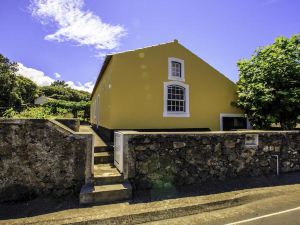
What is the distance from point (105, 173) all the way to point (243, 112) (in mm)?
10807

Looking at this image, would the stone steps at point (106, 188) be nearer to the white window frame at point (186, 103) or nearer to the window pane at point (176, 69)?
the white window frame at point (186, 103)

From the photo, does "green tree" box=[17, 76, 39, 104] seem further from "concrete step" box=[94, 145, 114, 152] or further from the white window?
"concrete step" box=[94, 145, 114, 152]

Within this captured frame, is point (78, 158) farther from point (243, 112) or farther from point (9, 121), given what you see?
point (243, 112)

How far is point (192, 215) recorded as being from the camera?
19.1 feet

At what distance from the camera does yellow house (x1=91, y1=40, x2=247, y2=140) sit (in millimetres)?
12023

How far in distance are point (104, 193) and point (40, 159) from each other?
1994 millimetres

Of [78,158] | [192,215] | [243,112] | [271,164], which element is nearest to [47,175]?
[78,158]

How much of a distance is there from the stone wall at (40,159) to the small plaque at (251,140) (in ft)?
18.1

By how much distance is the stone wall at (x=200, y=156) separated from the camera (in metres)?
7.46

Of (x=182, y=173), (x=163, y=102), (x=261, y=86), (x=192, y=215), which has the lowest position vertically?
(x=192, y=215)

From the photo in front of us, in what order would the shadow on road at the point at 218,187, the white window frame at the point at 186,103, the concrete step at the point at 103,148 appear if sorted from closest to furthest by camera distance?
the shadow on road at the point at 218,187 → the concrete step at the point at 103,148 → the white window frame at the point at 186,103

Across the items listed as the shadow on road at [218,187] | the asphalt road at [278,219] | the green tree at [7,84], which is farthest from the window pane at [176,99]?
the green tree at [7,84]

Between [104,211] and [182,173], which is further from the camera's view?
[182,173]

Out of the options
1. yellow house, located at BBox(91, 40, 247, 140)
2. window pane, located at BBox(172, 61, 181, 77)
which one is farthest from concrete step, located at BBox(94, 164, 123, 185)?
window pane, located at BBox(172, 61, 181, 77)
